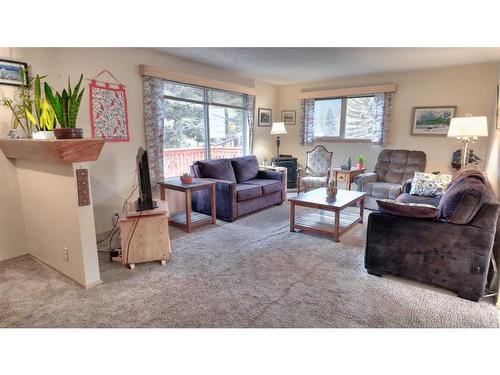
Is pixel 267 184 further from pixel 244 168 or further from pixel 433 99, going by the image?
pixel 433 99

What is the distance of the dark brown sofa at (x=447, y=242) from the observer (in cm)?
215

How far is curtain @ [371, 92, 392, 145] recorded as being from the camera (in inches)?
210

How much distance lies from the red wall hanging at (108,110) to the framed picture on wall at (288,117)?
153 inches

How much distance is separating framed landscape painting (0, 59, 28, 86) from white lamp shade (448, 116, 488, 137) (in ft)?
15.6

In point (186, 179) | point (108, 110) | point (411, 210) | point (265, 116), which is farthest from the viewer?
point (265, 116)

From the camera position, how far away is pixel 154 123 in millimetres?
3996

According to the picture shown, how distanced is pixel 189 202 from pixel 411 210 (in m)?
2.43

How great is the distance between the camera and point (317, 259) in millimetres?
2902

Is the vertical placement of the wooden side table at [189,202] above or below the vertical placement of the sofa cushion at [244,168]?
below

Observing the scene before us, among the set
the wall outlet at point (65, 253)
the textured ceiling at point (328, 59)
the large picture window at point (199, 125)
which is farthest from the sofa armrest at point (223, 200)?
the wall outlet at point (65, 253)

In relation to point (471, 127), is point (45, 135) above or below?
below

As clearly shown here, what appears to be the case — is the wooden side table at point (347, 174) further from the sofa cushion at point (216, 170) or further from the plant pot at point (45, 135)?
the plant pot at point (45, 135)

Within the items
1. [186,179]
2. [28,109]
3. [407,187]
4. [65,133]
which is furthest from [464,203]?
[28,109]
